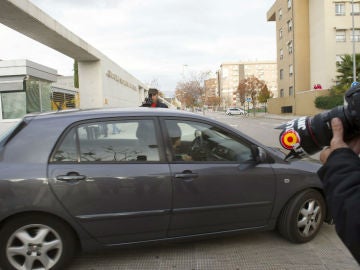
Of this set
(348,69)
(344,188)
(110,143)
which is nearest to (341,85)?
(348,69)

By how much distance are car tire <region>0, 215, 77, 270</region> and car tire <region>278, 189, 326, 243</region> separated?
83.2 inches

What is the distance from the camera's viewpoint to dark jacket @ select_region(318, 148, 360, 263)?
4.18ft

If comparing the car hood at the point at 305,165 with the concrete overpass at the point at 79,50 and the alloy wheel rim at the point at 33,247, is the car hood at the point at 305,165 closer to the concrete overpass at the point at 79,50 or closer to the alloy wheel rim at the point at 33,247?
the alloy wheel rim at the point at 33,247

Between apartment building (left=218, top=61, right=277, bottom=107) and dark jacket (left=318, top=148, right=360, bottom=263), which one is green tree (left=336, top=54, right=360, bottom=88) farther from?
apartment building (left=218, top=61, right=277, bottom=107)

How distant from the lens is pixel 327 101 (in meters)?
31.6

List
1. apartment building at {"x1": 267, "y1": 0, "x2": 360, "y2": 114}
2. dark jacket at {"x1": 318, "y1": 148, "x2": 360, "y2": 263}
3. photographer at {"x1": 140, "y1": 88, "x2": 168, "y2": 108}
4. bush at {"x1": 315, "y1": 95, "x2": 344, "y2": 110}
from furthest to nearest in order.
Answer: apartment building at {"x1": 267, "y1": 0, "x2": 360, "y2": 114}
bush at {"x1": 315, "y1": 95, "x2": 344, "y2": 110}
photographer at {"x1": 140, "y1": 88, "x2": 168, "y2": 108}
dark jacket at {"x1": 318, "y1": 148, "x2": 360, "y2": 263}

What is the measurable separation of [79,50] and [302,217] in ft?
45.4

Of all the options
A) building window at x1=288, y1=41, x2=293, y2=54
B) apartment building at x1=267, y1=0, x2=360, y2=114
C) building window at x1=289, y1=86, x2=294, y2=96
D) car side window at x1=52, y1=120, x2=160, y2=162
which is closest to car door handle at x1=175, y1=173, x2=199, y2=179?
car side window at x1=52, y1=120, x2=160, y2=162

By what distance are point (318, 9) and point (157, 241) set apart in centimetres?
Result: 3913

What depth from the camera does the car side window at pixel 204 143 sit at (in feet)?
10.8

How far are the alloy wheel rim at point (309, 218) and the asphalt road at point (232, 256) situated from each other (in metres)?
0.14

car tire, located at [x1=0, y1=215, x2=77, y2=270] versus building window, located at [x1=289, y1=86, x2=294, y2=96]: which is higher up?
building window, located at [x1=289, y1=86, x2=294, y2=96]

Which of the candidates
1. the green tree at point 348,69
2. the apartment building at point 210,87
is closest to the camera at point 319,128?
the green tree at point 348,69

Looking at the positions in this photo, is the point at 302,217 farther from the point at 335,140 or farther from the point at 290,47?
the point at 290,47
